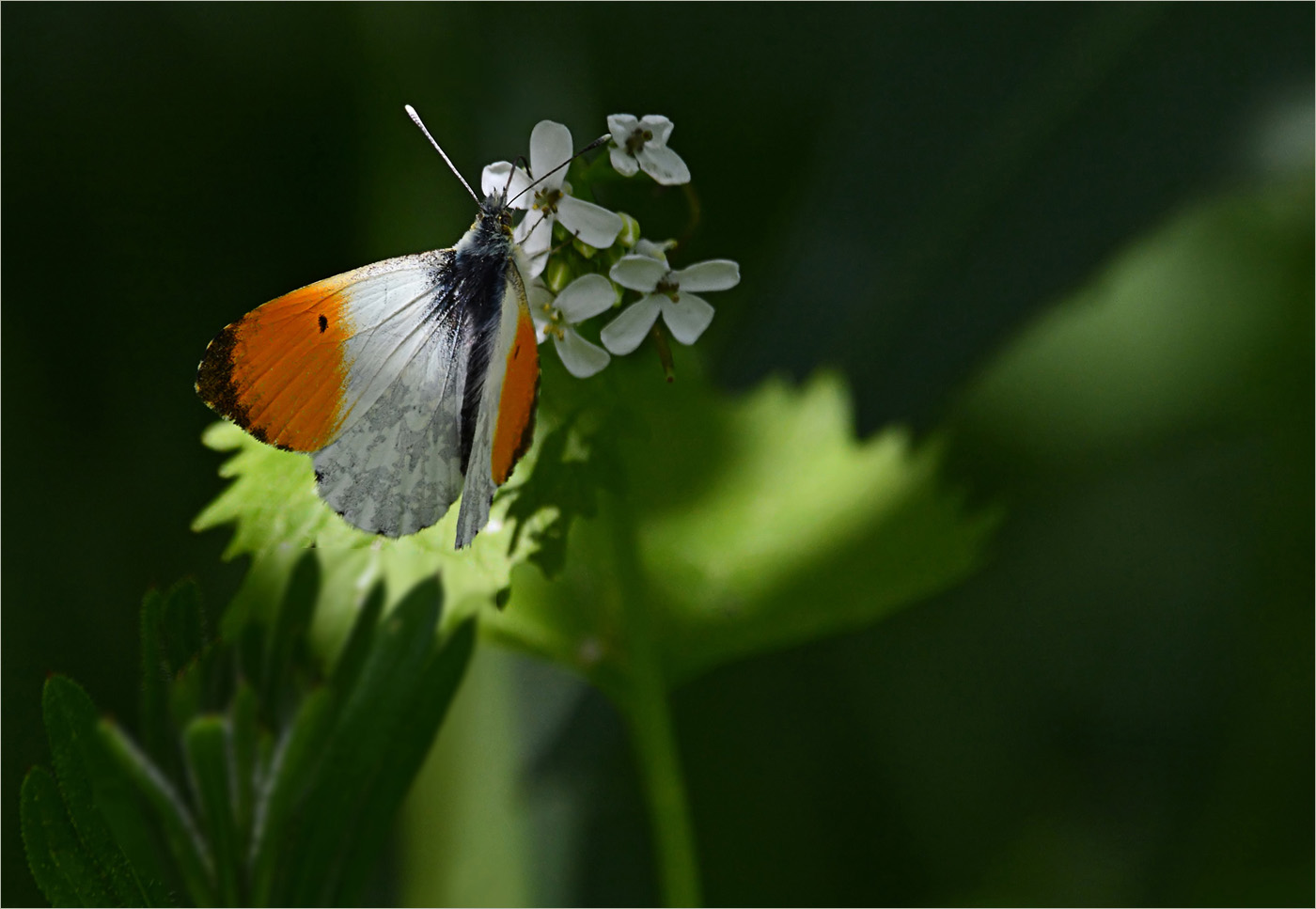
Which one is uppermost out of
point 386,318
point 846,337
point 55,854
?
point 846,337

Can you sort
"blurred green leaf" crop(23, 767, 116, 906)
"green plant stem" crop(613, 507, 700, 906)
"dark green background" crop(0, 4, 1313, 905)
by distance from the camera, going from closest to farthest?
"blurred green leaf" crop(23, 767, 116, 906) < "green plant stem" crop(613, 507, 700, 906) < "dark green background" crop(0, 4, 1313, 905)

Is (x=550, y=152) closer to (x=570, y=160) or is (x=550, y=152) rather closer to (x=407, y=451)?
(x=570, y=160)

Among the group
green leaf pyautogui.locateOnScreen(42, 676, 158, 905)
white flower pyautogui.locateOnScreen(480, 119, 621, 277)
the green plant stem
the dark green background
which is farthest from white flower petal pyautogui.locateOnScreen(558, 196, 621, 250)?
the dark green background

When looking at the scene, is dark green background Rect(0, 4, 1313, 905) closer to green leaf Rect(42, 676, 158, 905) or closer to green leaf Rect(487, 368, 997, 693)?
green leaf Rect(487, 368, 997, 693)

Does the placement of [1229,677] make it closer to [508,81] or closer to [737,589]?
[737,589]

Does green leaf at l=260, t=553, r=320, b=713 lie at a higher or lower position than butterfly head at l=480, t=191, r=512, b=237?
lower

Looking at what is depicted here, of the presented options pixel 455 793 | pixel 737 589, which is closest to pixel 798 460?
pixel 737 589

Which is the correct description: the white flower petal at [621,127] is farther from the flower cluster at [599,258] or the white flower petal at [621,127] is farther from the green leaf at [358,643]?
the green leaf at [358,643]

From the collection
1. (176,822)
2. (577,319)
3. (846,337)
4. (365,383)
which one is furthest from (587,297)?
(846,337)
